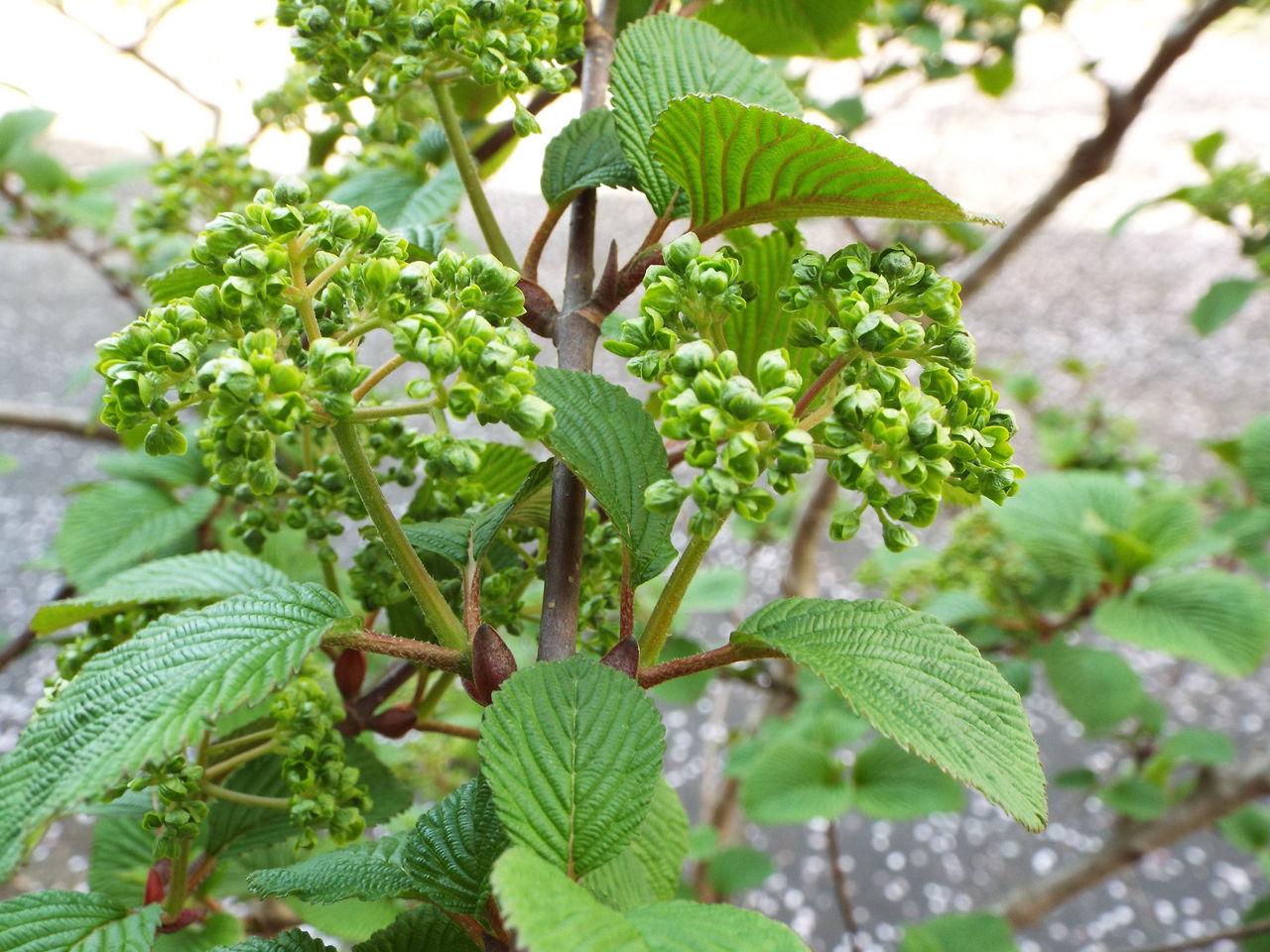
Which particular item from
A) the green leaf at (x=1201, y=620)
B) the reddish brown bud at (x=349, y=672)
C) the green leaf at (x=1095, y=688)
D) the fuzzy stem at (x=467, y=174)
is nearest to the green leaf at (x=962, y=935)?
the green leaf at (x=1095, y=688)

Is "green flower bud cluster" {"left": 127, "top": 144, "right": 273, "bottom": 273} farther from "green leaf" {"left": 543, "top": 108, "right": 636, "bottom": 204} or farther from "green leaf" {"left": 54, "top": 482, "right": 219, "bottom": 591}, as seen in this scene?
"green leaf" {"left": 543, "top": 108, "right": 636, "bottom": 204}

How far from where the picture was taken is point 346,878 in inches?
11.3

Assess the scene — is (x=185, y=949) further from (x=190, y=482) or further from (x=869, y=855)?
(x=869, y=855)

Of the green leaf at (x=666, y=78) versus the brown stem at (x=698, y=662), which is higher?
the green leaf at (x=666, y=78)

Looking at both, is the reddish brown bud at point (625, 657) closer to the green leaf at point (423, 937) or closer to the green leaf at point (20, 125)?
the green leaf at point (423, 937)

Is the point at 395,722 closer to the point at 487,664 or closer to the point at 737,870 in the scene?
the point at 487,664

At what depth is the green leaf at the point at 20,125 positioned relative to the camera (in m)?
1.05

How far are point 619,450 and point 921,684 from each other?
12cm

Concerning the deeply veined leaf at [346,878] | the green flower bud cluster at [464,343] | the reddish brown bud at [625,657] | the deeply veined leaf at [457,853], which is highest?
the green flower bud cluster at [464,343]

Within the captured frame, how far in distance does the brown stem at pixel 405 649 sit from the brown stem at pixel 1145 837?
3.27 ft

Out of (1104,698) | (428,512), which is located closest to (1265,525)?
(1104,698)

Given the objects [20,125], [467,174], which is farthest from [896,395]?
[20,125]

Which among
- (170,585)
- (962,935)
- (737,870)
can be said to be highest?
(170,585)

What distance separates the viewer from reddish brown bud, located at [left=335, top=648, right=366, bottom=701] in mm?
416
